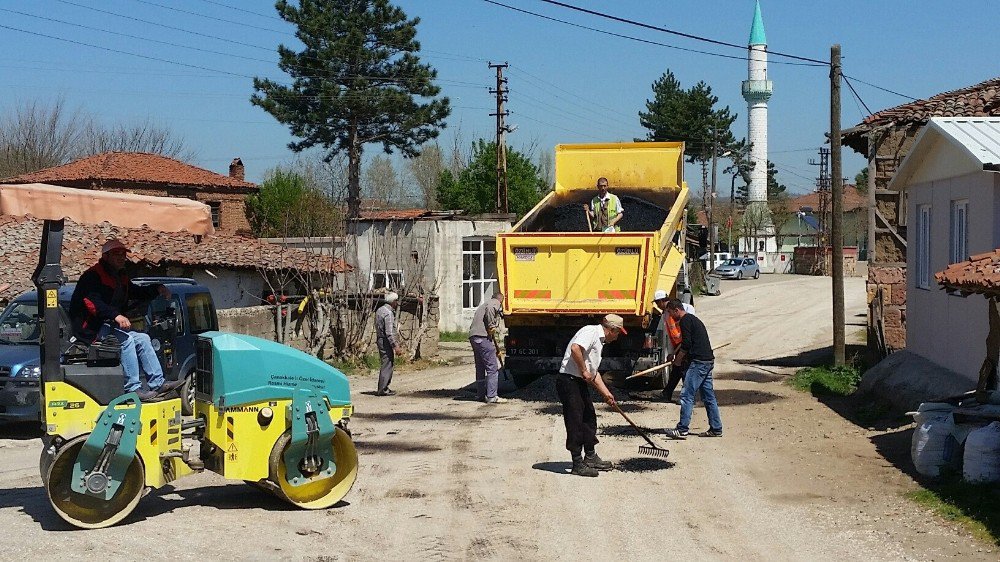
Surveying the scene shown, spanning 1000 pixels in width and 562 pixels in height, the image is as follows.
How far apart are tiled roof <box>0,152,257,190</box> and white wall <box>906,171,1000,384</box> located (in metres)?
32.1

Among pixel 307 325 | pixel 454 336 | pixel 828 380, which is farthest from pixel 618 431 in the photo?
pixel 454 336

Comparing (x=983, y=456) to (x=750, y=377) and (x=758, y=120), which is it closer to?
(x=750, y=377)

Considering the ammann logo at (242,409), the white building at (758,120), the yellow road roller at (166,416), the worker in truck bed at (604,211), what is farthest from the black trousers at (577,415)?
the white building at (758,120)

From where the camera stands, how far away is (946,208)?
1457 centimetres

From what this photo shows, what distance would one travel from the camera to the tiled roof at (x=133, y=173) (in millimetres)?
41219

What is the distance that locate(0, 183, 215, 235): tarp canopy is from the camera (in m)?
7.66

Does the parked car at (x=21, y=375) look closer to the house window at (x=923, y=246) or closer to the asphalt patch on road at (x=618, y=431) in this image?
the asphalt patch on road at (x=618, y=431)

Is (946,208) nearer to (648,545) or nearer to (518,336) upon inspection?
(518,336)

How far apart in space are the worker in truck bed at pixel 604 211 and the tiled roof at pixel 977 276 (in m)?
6.83

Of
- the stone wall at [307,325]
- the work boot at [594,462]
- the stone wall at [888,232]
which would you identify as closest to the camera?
the work boot at [594,462]

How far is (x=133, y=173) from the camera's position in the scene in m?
43.0

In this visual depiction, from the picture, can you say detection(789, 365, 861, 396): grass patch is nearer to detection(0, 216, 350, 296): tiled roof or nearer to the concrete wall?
detection(0, 216, 350, 296): tiled roof

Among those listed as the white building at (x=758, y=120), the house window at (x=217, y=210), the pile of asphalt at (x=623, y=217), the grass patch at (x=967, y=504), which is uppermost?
the white building at (x=758, y=120)

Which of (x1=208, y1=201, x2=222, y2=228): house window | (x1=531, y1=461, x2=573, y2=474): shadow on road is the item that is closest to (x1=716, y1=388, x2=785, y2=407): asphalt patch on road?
(x1=531, y1=461, x2=573, y2=474): shadow on road
